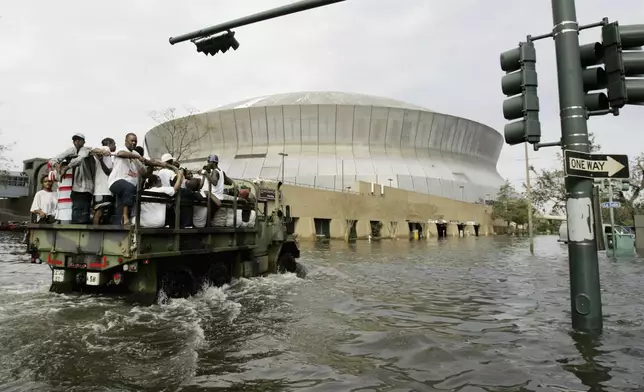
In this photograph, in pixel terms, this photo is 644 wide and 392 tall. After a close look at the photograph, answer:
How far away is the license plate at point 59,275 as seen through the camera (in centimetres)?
738

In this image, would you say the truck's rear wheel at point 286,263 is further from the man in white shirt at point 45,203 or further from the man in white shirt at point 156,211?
the man in white shirt at point 45,203

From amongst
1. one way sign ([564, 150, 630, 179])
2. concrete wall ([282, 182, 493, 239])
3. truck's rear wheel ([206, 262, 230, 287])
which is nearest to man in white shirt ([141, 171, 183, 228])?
truck's rear wheel ([206, 262, 230, 287])

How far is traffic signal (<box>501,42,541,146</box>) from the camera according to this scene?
19.0 ft

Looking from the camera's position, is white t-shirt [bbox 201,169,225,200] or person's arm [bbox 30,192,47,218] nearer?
person's arm [bbox 30,192,47,218]

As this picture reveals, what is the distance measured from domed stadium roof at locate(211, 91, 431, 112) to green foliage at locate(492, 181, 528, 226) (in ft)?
72.9

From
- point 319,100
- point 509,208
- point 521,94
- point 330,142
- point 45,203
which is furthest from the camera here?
point 509,208

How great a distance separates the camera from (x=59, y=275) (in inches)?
292

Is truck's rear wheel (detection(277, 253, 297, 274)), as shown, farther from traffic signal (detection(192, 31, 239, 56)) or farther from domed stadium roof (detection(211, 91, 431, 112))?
domed stadium roof (detection(211, 91, 431, 112))

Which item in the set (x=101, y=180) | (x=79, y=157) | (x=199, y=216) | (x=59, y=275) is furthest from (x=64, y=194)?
(x=199, y=216)

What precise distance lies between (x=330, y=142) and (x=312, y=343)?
6722cm

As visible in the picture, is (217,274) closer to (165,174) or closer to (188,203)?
(188,203)

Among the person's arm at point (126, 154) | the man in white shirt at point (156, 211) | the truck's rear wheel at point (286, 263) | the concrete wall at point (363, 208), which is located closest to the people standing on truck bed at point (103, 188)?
the person's arm at point (126, 154)

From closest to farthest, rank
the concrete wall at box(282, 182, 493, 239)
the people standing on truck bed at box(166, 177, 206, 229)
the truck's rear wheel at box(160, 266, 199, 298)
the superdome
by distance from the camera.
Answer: the truck's rear wheel at box(160, 266, 199, 298), the people standing on truck bed at box(166, 177, 206, 229), the concrete wall at box(282, 182, 493, 239), the superdome

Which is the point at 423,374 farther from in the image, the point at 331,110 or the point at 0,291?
the point at 331,110
